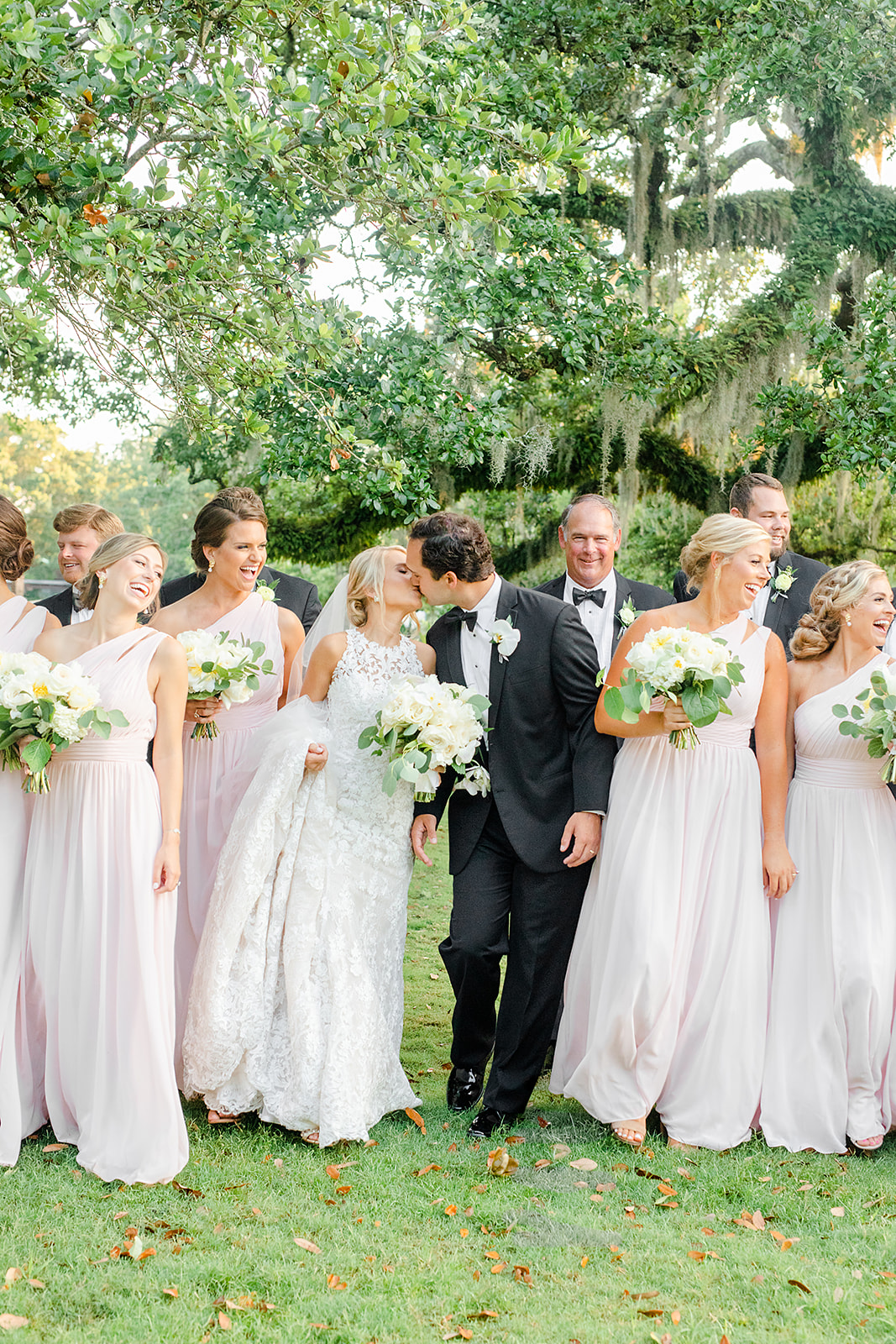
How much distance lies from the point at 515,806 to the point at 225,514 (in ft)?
6.43

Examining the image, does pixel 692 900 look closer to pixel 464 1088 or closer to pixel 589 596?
pixel 464 1088

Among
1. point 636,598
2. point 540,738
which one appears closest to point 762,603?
point 636,598

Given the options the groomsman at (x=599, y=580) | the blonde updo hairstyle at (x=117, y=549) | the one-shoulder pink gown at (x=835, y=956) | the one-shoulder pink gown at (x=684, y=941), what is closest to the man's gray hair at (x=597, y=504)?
A: the groomsman at (x=599, y=580)

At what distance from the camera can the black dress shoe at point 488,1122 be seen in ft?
15.7

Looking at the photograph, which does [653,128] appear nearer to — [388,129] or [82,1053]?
[388,129]

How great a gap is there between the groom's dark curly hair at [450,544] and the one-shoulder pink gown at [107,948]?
1160 mm

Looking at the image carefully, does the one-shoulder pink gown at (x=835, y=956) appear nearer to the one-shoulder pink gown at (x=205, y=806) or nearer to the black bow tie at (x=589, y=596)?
the black bow tie at (x=589, y=596)

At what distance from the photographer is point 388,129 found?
16.5 ft

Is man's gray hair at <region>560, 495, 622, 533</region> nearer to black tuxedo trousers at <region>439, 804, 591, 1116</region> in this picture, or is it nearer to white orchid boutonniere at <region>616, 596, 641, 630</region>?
white orchid boutonniere at <region>616, 596, 641, 630</region>

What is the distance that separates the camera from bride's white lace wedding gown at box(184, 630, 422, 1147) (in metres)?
4.67

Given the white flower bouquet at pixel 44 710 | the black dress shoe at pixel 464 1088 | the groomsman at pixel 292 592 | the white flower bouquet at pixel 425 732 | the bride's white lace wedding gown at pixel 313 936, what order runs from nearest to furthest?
the white flower bouquet at pixel 44 710, the white flower bouquet at pixel 425 732, the bride's white lace wedding gown at pixel 313 936, the black dress shoe at pixel 464 1088, the groomsman at pixel 292 592

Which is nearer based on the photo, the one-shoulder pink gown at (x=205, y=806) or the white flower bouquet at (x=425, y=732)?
the white flower bouquet at (x=425, y=732)

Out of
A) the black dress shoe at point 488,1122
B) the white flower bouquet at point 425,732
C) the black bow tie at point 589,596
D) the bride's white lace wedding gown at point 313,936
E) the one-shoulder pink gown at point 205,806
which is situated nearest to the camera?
the white flower bouquet at point 425,732

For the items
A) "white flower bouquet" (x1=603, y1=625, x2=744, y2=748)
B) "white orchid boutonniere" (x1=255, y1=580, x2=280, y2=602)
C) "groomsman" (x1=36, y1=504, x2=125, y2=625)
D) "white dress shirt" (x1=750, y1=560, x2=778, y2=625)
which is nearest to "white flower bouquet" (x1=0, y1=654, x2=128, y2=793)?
"white orchid boutonniere" (x1=255, y1=580, x2=280, y2=602)
